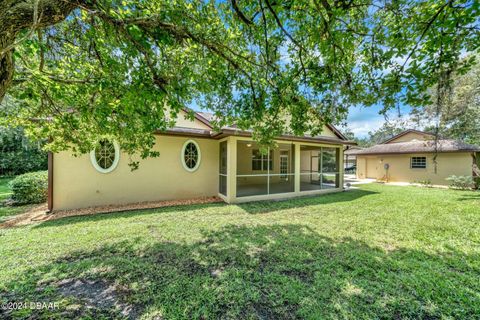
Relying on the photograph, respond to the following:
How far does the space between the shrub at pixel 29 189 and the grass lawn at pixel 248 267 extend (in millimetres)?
4218

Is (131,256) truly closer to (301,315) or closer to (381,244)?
(301,315)

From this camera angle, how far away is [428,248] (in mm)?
4062

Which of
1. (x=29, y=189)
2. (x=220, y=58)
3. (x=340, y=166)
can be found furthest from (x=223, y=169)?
(x=29, y=189)

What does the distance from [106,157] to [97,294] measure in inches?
251

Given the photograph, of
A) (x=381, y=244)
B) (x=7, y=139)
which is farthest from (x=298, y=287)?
(x=7, y=139)

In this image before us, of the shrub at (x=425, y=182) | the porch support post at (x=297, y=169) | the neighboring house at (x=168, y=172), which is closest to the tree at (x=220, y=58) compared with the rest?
the neighboring house at (x=168, y=172)

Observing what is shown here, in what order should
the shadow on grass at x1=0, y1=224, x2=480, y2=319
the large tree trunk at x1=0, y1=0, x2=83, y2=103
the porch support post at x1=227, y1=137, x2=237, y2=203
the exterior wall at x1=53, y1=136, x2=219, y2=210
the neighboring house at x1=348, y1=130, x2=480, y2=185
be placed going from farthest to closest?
the neighboring house at x1=348, y1=130, x2=480, y2=185 < the porch support post at x1=227, y1=137, x2=237, y2=203 < the exterior wall at x1=53, y1=136, x2=219, y2=210 < the shadow on grass at x1=0, y1=224, x2=480, y2=319 < the large tree trunk at x1=0, y1=0, x2=83, y2=103

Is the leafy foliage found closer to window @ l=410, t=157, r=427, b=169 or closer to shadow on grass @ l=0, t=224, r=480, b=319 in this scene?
shadow on grass @ l=0, t=224, r=480, b=319

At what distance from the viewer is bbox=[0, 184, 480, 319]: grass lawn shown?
8.05 feet

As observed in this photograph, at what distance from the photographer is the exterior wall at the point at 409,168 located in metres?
13.7

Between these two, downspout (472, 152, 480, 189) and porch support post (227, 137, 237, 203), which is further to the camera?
downspout (472, 152, 480, 189)

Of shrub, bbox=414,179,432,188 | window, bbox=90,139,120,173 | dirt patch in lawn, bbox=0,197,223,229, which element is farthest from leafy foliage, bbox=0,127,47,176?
shrub, bbox=414,179,432,188

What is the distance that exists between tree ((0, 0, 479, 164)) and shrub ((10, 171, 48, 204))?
470 cm

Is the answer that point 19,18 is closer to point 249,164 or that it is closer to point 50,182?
point 50,182
